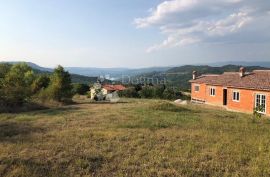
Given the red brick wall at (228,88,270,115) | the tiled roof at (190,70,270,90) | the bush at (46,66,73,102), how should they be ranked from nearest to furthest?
the red brick wall at (228,88,270,115), the tiled roof at (190,70,270,90), the bush at (46,66,73,102)

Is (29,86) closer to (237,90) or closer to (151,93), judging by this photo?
(237,90)

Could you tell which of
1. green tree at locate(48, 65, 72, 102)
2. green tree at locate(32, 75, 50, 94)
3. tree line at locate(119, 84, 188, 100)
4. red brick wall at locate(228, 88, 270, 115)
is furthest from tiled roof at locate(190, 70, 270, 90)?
green tree at locate(32, 75, 50, 94)

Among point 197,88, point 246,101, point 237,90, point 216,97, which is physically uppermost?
point 237,90

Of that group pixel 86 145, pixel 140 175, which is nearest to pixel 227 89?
pixel 86 145

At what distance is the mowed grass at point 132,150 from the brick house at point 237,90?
1219 centimetres

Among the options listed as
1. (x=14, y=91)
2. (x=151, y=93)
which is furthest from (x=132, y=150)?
(x=151, y=93)

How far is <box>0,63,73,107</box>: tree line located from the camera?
24.2 metres

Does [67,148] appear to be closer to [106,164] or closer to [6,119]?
[106,164]

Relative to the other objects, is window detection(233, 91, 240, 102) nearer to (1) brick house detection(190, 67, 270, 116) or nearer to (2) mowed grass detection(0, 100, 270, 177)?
(1) brick house detection(190, 67, 270, 116)

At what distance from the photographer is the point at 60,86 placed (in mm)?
31250

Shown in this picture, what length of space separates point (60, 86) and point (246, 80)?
18.0 metres

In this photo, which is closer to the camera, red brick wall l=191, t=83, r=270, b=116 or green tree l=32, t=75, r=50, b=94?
red brick wall l=191, t=83, r=270, b=116

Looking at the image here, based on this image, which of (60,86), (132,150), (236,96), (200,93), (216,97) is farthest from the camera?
(200,93)

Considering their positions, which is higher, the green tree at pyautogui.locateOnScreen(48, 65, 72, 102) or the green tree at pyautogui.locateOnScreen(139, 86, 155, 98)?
the green tree at pyautogui.locateOnScreen(48, 65, 72, 102)
